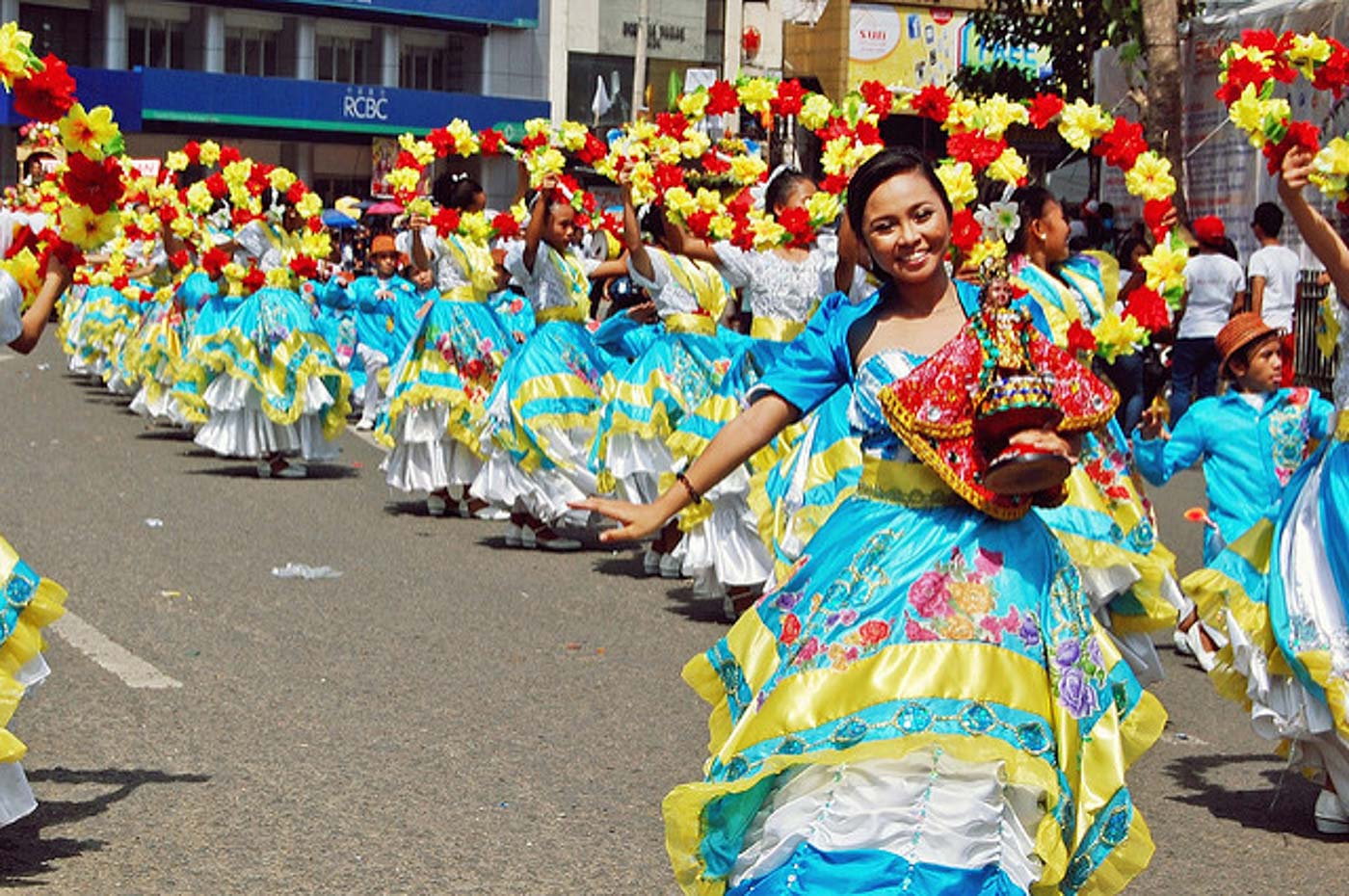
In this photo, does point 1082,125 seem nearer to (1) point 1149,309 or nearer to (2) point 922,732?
→ (1) point 1149,309

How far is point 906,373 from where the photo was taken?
4.42 metres

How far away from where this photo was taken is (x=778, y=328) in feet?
34.1

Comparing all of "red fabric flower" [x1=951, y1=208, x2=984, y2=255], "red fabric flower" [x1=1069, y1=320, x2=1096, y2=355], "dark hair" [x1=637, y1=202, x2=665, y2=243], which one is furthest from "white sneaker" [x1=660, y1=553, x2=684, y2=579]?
"red fabric flower" [x1=1069, y1=320, x2=1096, y2=355]

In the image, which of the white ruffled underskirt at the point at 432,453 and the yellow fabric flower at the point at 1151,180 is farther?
the white ruffled underskirt at the point at 432,453

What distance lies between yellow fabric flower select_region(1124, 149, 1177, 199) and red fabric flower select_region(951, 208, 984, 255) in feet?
1.65

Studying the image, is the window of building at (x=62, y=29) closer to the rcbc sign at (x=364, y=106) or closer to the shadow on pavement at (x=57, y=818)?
the rcbc sign at (x=364, y=106)

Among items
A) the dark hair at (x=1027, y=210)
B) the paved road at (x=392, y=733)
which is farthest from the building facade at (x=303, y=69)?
the dark hair at (x=1027, y=210)

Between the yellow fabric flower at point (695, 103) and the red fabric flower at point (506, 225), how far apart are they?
2.22m

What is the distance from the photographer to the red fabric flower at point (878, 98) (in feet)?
30.0

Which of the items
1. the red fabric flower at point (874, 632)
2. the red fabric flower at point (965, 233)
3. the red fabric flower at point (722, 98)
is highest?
the red fabric flower at point (722, 98)

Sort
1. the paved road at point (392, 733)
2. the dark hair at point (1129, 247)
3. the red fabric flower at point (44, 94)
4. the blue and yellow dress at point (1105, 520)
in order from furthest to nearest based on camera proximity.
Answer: the dark hair at point (1129, 247) < the blue and yellow dress at point (1105, 520) < the red fabric flower at point (44, 94) < the paved road at point (392, 733)

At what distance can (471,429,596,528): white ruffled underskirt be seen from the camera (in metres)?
12.3

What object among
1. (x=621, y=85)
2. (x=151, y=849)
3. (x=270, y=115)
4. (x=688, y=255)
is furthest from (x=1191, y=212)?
(x=621, y=85)

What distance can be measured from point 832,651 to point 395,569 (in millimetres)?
7069
